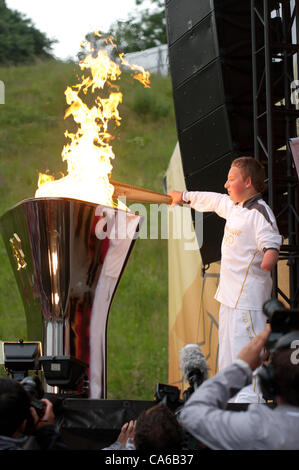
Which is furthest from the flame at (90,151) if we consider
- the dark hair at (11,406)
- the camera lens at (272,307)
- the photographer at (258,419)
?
the photographer at (258,419)

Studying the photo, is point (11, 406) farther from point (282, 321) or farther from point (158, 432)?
point (282, 321)

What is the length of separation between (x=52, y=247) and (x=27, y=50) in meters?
22.0

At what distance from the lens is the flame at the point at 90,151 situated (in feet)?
14.1

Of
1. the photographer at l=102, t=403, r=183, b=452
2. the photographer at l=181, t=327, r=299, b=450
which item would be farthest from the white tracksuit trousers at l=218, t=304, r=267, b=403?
the photographer at l=181, t=327, r=299, b=450

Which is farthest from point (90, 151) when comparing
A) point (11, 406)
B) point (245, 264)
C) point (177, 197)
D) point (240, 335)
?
point (11, 406)

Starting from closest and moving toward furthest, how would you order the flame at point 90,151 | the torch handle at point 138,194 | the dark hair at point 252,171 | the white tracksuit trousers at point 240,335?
the white tracksuit trousers at point 240,335 → the dark hair at point 252,171 → the flame at point 90,151 → the torch handle at point 138,194

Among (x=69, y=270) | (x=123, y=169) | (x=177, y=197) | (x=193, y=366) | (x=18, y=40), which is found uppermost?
(x=18, y=40)

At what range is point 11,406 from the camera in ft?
6.99

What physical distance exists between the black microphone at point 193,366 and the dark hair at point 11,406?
2.20ft

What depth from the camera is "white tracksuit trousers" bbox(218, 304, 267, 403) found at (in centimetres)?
380

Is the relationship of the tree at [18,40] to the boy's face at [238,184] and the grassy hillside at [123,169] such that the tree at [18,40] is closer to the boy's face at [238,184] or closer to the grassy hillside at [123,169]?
the grassy hillside at [123,169]

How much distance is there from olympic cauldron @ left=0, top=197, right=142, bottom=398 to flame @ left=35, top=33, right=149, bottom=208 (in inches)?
12.6

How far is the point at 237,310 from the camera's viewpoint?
3906 millimetres

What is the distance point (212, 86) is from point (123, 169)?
420 inches
